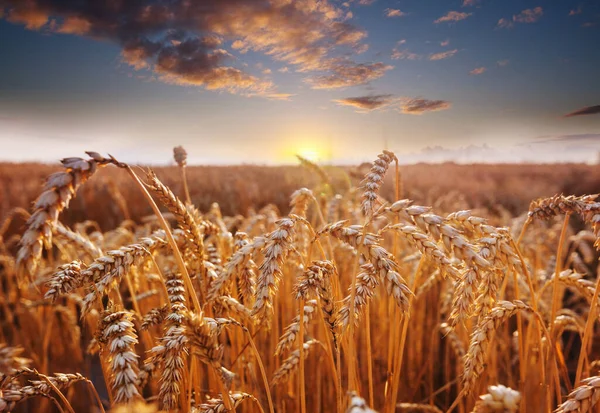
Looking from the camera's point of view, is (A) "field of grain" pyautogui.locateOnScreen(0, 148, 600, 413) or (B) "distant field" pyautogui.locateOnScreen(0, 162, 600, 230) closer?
(A) "field of grain" pyautogui.locateOnScreen(0, 148, 600, 413)

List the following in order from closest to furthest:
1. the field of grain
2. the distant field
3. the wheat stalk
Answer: the wheat stalk, the field of grain, the distant field

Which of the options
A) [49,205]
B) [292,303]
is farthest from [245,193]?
[49,205]

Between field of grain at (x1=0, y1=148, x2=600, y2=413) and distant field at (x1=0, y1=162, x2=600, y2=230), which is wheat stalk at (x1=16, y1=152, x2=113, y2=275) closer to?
field of grain at (x1=0, y1=148, x2=600, y2=413)

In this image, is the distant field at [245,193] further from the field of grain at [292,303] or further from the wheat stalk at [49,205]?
the wheat stalk at [49,205]

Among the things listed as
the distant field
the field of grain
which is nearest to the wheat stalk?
the field of grain

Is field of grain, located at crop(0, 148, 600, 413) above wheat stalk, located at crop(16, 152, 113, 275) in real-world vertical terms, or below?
below

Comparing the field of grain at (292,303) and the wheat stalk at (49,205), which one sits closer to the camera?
the wheat stalk at (49,205)

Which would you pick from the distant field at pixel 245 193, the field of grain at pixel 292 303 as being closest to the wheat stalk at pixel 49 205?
the field of grain at pixel 292 303

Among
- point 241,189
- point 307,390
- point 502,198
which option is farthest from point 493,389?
point 502,198

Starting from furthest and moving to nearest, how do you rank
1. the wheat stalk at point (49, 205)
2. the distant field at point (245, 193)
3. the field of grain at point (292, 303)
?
the distant field at point (245, 193)
the field of grain at point (292, 303)
the wheat stalk at point (49, 205)

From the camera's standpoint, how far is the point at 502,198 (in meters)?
10.7

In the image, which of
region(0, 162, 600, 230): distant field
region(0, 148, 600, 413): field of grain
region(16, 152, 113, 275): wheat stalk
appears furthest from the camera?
region(0, 162, 600, 230): distant field

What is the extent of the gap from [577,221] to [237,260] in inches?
320

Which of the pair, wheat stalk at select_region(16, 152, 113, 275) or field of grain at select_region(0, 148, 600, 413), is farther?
field of grain at select_region(0, 148, 600, 413)
